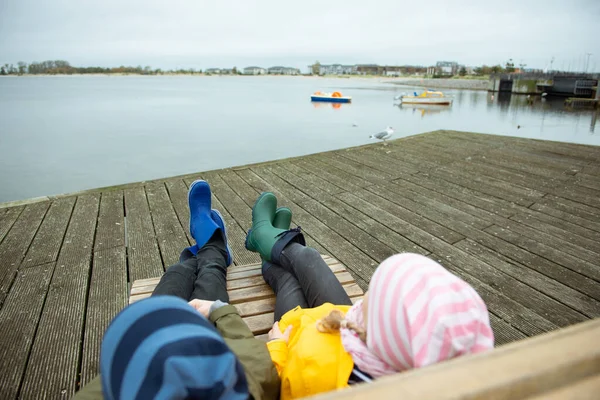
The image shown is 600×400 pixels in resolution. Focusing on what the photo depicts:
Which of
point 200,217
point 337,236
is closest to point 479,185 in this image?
point 337,236

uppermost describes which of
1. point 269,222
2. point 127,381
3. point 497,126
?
point 127,381

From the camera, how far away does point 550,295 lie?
1.91 metres

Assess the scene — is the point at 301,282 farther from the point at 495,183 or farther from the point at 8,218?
the point at 495,183

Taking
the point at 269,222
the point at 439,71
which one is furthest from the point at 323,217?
the point at 439,71

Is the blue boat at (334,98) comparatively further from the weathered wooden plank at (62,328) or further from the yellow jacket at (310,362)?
the yellow jacket at (310,362)

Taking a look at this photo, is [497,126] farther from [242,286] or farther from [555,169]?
[242,286]

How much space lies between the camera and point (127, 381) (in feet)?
1.93

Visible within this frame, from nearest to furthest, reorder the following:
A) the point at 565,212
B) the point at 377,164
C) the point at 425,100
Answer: the point at 565,212, the point at 377,164, the point at 425,100

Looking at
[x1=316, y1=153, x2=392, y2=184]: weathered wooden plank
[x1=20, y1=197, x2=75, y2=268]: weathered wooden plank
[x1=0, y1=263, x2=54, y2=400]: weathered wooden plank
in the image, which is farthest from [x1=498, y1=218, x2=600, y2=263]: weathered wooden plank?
[x1=20, y1=197, x2=75, y2=268]: weathered wooden plank

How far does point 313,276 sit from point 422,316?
2.27ft

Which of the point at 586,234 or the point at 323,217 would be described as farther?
the point at 323,217

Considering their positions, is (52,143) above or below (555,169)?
below

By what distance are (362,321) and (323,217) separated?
205cm

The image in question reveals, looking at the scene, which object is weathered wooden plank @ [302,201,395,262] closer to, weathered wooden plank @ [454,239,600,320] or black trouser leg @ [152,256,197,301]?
weathered wooden plank @ [454,239,600,320]
